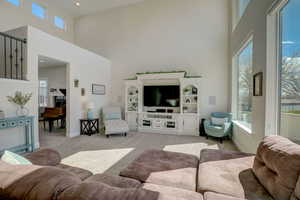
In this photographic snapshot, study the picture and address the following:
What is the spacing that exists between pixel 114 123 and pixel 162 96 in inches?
73.6

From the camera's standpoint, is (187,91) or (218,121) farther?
(187,91)

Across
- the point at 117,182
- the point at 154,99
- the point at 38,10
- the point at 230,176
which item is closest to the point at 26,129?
the point at 117,182

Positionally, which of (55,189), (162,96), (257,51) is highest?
(257,51)

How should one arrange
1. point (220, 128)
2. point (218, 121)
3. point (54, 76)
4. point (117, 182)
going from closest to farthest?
point (117, 182), point (220, 128), point (218, 121), point (54, 76)

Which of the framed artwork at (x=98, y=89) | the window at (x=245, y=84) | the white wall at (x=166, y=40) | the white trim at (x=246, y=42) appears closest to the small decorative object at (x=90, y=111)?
the framed artwork at (x=98, y=89)

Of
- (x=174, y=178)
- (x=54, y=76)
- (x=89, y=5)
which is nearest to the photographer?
(x=174, y=178)

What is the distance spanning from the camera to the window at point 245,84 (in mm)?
3424

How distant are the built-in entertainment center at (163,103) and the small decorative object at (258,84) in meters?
2.23

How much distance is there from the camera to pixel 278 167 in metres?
1.24

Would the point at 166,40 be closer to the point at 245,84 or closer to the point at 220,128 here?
the point at 245,84

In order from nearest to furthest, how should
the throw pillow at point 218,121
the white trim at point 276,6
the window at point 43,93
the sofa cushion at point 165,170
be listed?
the sofa cushion at point 165,170, the white trim at point 276,6, the throw pillow at point 218,121, the window at point 43,93

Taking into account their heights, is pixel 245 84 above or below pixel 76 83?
below

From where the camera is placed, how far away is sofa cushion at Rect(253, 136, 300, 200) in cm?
112

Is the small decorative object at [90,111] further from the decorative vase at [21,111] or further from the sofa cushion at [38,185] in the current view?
the sofa cushion at [38,185]
